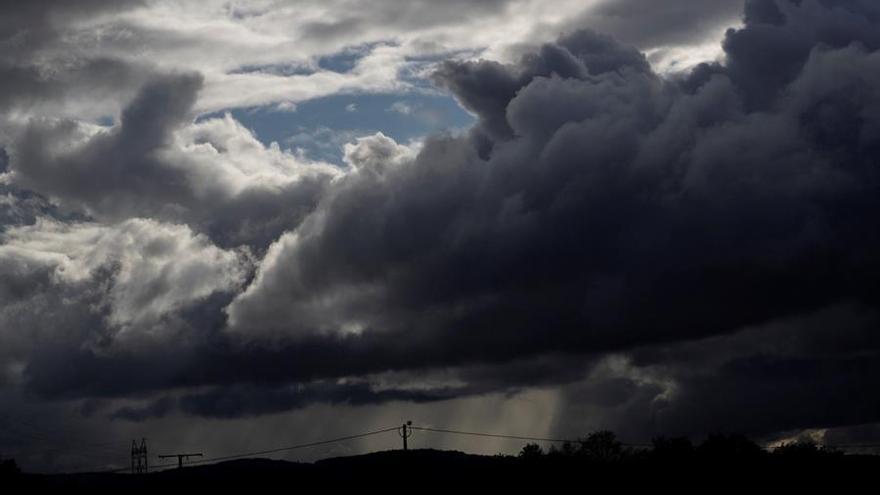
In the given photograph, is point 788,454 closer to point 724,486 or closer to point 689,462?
point 689,462

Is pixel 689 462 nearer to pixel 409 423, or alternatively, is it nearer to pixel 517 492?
pixel 517 492

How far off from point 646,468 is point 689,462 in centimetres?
836

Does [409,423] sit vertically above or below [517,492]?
above

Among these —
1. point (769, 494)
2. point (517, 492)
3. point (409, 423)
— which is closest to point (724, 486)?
point (769, 494)

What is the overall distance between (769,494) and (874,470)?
774 inches

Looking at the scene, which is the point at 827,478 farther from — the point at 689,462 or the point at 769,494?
the point at 689,462

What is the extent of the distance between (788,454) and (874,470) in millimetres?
29647

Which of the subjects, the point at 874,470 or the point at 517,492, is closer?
the point at 874,470

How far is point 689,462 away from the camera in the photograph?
651 ft

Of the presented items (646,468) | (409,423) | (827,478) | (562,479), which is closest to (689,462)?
(646,468)

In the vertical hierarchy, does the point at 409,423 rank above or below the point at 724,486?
above

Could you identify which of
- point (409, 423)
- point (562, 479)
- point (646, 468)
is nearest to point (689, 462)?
point (646, 468)

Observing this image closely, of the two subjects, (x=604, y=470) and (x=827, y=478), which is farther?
(x=604, y=470)

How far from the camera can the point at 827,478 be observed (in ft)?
538
